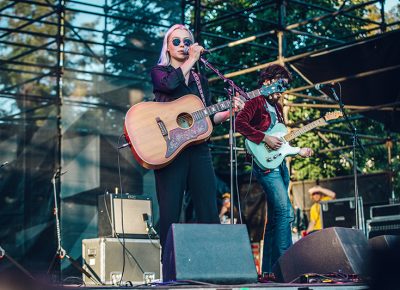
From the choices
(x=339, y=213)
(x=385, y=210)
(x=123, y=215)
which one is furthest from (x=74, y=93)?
(x=385, y=210)

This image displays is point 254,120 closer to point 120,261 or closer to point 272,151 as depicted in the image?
point 272,151

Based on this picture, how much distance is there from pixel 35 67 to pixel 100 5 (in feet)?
5.02

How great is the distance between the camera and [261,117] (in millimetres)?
6379

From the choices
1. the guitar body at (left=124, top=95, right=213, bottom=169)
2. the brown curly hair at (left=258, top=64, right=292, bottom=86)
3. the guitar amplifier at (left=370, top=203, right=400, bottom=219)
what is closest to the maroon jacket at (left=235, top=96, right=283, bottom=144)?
the brown curly hair at (left=258, top=64, right=292, bottom=86)

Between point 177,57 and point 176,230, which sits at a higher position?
point 177,57

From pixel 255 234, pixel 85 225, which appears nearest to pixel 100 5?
pixel 85 225

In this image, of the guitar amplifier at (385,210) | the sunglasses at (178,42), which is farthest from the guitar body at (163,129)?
the guitar amplifier at (385,210)

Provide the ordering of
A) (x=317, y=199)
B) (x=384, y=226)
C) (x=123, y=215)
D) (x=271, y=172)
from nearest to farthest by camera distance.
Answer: (x=271, y=172)
(x=123, y=215)
(x=384, y=226)
(x=317, y=199)

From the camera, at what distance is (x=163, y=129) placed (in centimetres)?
546

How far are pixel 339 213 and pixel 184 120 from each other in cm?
554

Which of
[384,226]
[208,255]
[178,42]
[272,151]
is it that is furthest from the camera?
[384,226]

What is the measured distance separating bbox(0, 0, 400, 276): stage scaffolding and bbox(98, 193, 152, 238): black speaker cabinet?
3008mm

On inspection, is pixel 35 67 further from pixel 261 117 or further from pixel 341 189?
pixel 261 117


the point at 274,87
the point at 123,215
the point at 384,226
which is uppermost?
the point at 274,87
